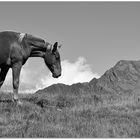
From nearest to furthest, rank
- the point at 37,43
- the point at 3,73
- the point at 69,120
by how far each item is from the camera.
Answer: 1. the point at 69,120
2. the point at 37,43
3. the point at 3,73

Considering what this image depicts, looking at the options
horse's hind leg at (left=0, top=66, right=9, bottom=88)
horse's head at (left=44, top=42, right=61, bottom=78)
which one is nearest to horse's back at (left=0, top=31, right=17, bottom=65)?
horse's hind leg at (left=0, top=66, right=9, bottom=88)

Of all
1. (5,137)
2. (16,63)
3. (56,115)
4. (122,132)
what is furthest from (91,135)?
(16,63)

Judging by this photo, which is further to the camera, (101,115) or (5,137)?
(101,115)

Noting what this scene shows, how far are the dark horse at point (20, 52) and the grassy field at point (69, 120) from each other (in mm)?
1599

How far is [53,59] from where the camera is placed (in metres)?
15.2

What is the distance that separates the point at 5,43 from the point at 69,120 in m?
5.19

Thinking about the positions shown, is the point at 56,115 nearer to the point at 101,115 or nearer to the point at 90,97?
the point at 101,115

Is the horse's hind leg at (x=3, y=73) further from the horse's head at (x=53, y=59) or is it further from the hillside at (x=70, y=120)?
the horse's head at (x=53, y=59)

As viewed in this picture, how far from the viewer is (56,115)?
12344 millimetres

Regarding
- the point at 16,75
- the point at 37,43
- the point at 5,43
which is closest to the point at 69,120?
the point at 16,75

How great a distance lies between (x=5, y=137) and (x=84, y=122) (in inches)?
121

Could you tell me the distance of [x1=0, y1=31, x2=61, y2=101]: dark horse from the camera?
14.4 m

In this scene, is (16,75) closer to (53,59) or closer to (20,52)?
(20,52)

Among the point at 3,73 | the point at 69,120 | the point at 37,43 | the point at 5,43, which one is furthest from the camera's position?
the point at 3,73
